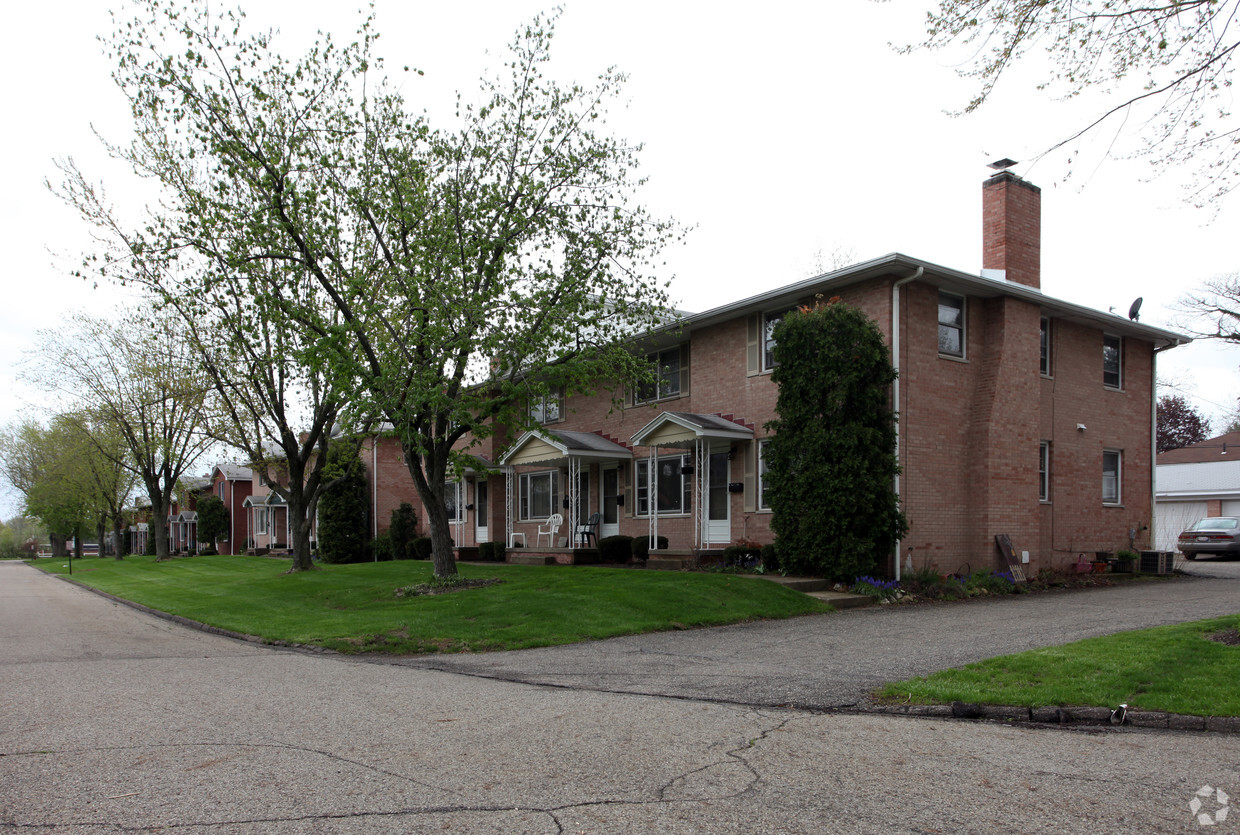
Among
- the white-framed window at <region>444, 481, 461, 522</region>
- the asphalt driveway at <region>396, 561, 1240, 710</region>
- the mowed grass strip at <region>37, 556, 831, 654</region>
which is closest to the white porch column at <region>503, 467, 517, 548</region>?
the white-framed window at <region>444, 481, 461, 522</region>

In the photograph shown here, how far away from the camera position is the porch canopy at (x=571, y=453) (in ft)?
76.7

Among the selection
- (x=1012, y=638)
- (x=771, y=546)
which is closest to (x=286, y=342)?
(x=771, y=546)

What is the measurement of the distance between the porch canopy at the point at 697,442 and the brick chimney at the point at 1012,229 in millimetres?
6748

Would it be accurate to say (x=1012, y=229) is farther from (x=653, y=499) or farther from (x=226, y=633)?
(x=226, y=633)

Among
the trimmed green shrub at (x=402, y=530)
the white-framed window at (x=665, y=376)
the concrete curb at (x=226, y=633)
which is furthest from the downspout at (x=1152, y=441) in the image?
the trimmed green shrub at (x=402, y=530)

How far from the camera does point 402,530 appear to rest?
1264 inches

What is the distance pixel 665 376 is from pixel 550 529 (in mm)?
6485

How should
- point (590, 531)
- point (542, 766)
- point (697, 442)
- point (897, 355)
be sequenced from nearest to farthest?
1. point (542, 766)
2. point (897, 355)
3. point (697, 442)
4. point (590, 531)

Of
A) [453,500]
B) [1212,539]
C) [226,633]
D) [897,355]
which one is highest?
[897,355]

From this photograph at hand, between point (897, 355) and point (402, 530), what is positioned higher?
point (897, 355)

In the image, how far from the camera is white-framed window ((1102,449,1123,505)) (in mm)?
21875

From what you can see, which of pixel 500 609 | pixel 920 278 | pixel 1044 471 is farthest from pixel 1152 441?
pixel 500 609

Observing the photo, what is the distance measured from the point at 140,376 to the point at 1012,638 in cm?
3483

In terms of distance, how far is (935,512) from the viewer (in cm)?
1777
